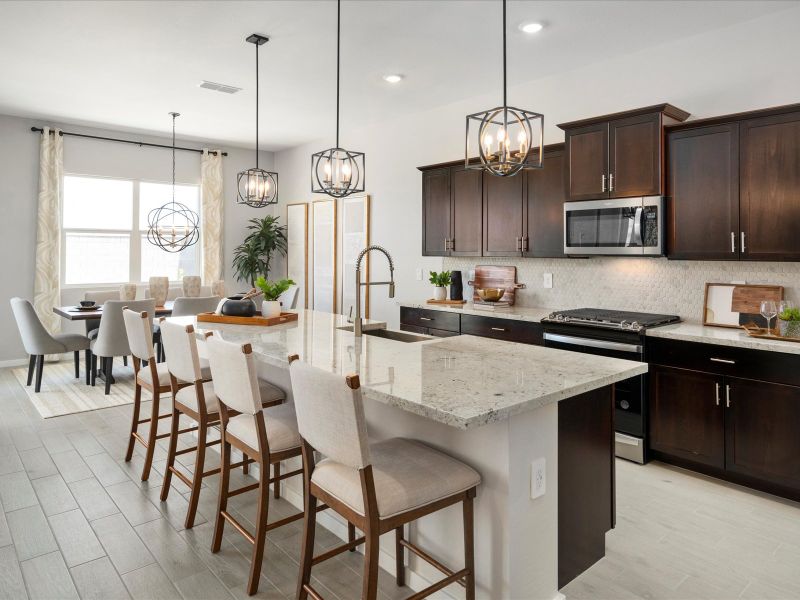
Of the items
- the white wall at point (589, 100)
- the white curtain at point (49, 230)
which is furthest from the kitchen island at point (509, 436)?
the white curtain at point (49, 230)

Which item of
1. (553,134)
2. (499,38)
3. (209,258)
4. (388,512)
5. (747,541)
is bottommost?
(747,541)

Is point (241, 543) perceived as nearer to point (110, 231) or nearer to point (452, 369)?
point (452, 369)

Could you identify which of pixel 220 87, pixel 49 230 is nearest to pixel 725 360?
pixel 220 87

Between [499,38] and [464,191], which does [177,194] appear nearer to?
[464,191]

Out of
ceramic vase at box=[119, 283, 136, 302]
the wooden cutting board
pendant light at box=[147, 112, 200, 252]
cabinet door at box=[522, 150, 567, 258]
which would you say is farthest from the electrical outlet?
pendant light at box=[147, 112, 200, 252]

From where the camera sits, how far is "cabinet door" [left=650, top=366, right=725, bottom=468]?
10.8 ft

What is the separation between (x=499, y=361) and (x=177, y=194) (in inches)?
260

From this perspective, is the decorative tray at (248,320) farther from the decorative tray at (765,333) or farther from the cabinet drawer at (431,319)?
the decorative tray at (765,333)

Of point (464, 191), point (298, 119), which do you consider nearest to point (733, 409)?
point (464, 191)

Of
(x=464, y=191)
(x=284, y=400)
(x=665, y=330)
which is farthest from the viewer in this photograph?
(x=464, y=191)

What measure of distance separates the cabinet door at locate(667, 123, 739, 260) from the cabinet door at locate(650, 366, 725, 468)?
2.64 ft

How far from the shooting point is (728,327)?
367 cm

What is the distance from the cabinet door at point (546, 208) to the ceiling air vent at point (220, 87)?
9.42ft

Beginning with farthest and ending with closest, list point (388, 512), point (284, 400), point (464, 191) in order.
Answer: point (464, 191) < point (284, 400) < point (388, 512)
